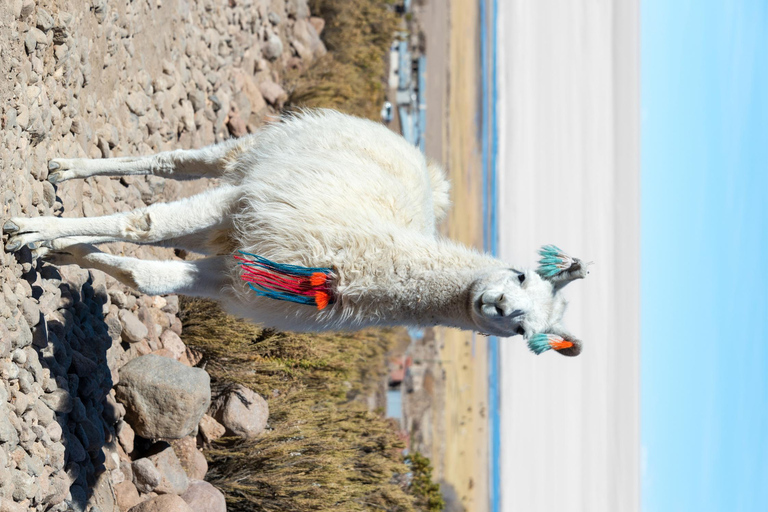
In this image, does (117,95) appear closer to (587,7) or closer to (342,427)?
(342,427)

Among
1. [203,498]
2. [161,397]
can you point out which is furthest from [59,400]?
[203,498]

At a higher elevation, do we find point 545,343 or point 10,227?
point 10,227

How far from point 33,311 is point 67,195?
0.76 metres

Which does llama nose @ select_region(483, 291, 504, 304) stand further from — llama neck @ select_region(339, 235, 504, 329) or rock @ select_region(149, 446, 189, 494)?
rock @ select_region(149, 446, 189, 494)

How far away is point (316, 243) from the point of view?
252 centimetres

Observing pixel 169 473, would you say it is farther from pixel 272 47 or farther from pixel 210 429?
pixel 272 47

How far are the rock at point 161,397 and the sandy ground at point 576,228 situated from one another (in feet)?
13.9

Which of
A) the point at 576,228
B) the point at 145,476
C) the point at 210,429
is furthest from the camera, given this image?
the point at 576,228

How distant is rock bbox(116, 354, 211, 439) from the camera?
3.39 metres

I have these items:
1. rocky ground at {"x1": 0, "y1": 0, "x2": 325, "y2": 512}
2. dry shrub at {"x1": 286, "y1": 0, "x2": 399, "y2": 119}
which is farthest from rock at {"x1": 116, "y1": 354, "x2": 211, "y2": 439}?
dry shrub at {"x1": 286, "y1": 0, "x2": 399, "y2": 119}

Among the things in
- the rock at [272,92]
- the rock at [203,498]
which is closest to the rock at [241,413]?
the rock at [203,498]

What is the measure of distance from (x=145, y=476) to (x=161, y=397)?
0.39 meters

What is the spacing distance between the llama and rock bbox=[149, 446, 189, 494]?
3.55ft

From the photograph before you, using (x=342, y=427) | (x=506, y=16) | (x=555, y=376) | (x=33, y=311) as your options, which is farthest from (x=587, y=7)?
(x=33, y=311)
